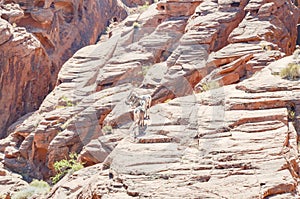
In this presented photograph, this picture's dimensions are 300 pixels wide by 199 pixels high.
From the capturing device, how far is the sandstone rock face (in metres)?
27.2

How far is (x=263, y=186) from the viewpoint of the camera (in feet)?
31.0

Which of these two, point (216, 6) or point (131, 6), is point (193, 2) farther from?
point (131, 6)

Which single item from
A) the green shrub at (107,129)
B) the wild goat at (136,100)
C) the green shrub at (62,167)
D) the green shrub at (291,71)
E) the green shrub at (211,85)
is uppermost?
the green shrub at (291,71)

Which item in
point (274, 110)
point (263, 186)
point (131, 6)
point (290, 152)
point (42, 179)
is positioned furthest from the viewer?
point (131, 6)

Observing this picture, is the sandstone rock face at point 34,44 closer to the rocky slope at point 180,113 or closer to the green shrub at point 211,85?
the rocky slope at point 180,113

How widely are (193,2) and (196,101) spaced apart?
1208cm

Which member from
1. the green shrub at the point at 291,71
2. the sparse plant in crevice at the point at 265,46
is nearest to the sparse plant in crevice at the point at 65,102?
the sparse plant in crevice at the point at 265,46

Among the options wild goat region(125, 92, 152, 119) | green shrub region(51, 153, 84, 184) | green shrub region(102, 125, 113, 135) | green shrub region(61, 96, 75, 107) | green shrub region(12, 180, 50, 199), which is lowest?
green shrub region(12, 180, 50, 199)

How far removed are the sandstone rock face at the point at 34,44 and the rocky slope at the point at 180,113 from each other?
2198 mm

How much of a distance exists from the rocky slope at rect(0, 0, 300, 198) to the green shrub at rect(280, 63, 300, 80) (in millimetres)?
214

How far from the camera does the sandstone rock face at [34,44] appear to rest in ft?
89.4

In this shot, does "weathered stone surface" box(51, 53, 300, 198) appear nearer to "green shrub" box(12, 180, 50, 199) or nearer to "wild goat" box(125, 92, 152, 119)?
"wild goat" box(125, 92, 152, 119)

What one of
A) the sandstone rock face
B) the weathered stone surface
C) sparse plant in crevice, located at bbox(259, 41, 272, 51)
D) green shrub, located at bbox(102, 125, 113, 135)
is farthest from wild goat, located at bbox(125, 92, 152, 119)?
the sandstone rock face

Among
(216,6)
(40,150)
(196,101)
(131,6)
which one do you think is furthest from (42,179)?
(131,6)
